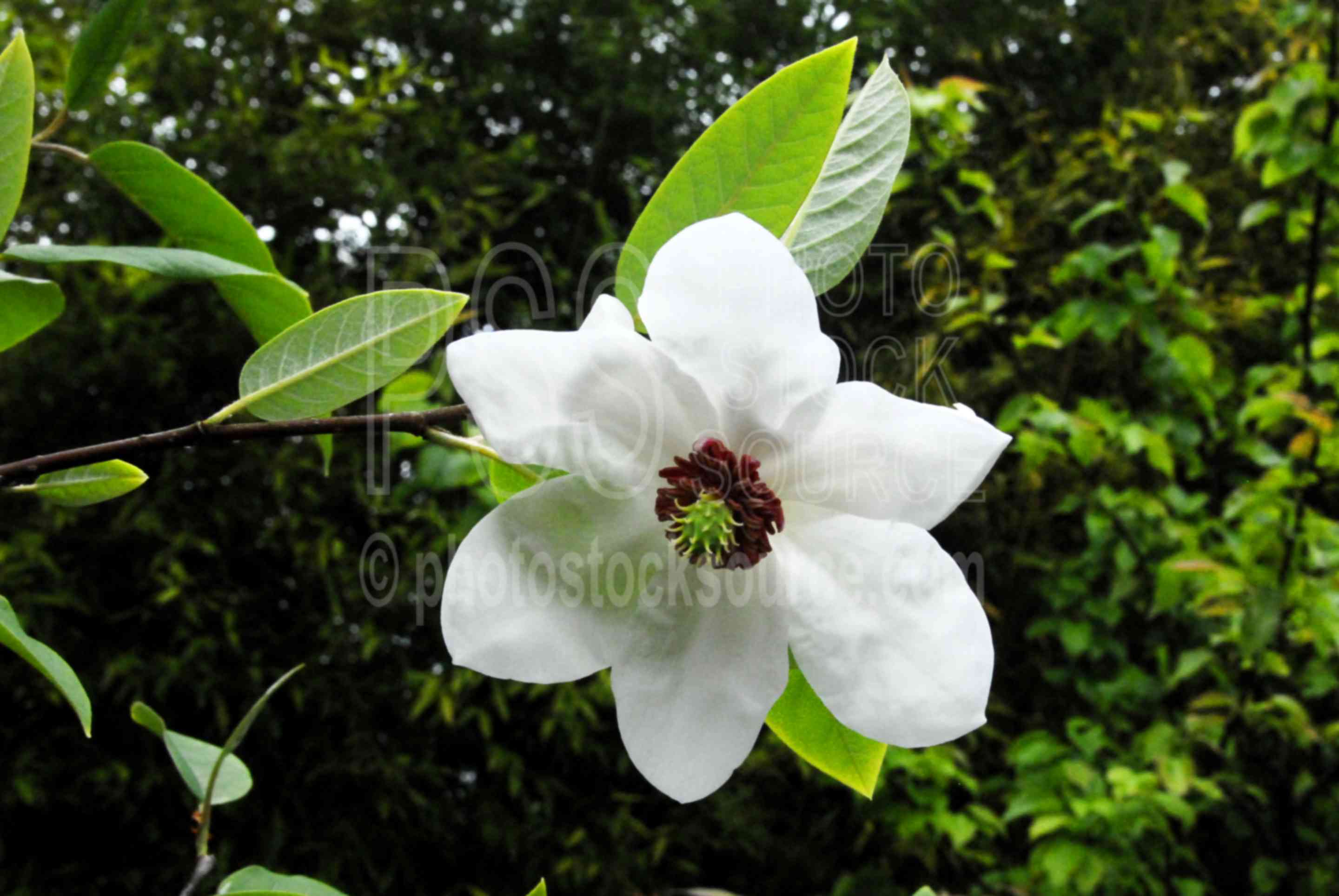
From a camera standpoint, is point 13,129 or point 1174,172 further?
point 1174,172

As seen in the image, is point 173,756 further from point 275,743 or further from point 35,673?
point 35,673

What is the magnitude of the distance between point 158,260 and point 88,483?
9cm

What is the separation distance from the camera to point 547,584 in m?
0.29

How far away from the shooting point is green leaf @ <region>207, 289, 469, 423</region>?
31cm

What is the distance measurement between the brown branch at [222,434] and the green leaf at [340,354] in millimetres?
12

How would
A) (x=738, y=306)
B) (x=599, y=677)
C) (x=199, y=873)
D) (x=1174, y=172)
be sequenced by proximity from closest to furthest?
(x=738, y=306) → (x=199, y=873) → (x=1174, y=172) → (x=599, y=677)

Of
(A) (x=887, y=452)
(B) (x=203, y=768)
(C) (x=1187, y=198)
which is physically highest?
(A) (x=887, y=452)

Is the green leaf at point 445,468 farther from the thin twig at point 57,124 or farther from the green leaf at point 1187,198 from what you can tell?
the green leaf at point 1187,198

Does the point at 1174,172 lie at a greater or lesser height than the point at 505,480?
lesser

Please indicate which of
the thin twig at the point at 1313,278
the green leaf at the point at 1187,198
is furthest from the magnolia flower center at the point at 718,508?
the green leaf at the point at 1187,198

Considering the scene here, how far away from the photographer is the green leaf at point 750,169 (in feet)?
1.11

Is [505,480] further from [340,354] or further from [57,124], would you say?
[57,124]

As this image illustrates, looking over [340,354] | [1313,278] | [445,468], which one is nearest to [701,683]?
[340,354]

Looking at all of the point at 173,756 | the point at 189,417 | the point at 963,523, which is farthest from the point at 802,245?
the point at 189,417
